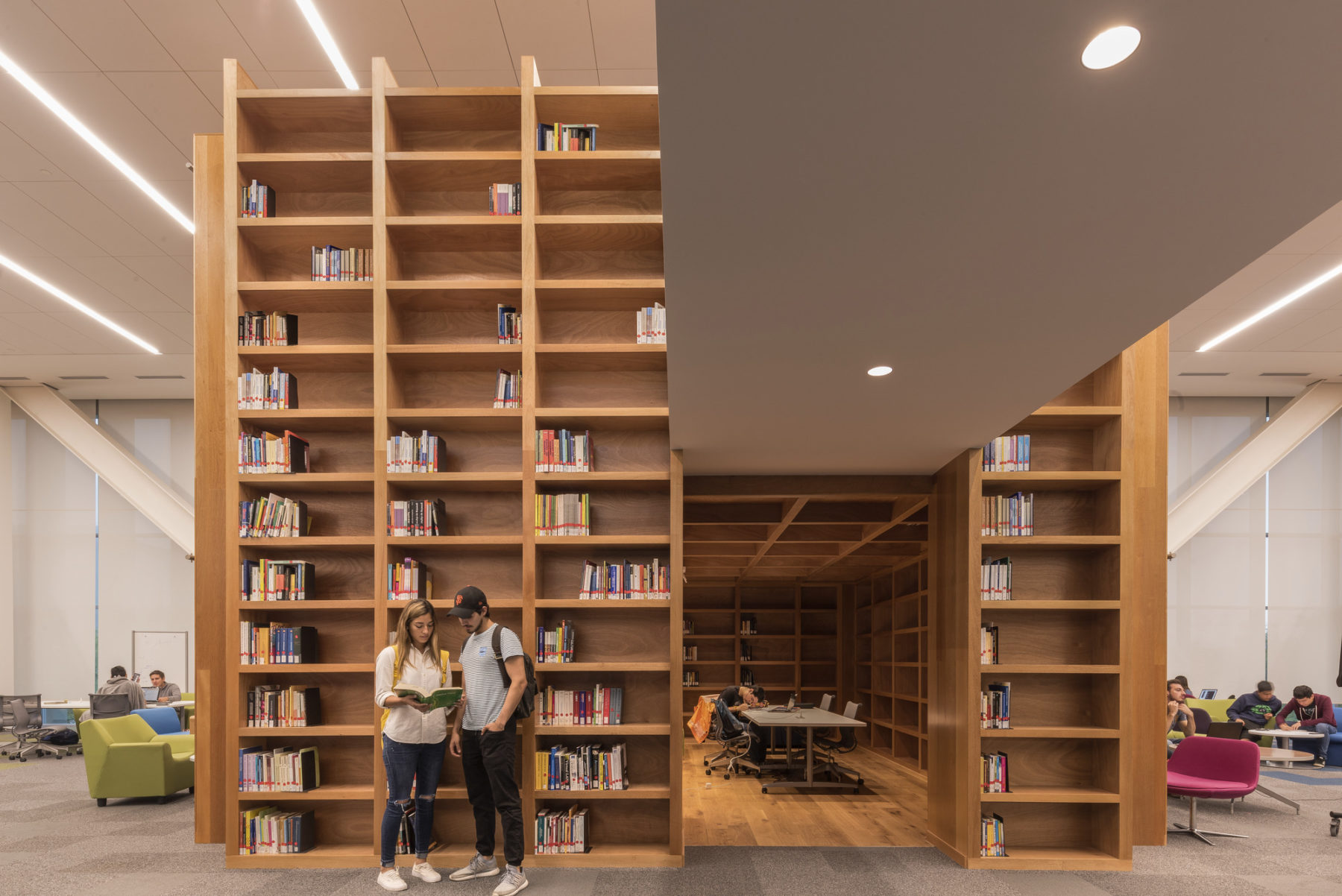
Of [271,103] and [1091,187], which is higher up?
[271,103]

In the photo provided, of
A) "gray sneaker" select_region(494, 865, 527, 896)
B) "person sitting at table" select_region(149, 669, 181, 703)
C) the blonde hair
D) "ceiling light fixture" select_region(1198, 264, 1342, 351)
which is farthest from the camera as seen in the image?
"person sitting at table" select_region(149, 669, 181, 703)

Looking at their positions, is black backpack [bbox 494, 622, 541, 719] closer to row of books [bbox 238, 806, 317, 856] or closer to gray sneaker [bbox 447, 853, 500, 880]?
gray sneaker [bbox 447, 853, 500, 880]

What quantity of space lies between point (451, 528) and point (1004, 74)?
4985mm

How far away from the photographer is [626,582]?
19.1 ft

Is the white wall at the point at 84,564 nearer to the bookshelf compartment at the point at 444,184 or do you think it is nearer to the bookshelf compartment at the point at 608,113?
the bookshelf compartment at the point at 444,184

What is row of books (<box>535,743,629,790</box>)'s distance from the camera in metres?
5.62

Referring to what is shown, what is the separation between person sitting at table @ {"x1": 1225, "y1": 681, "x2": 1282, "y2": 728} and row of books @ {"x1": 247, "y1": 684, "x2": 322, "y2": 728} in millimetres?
11160

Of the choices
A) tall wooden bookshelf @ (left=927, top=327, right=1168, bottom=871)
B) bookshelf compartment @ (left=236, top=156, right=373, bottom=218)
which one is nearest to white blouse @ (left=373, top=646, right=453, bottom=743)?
bookshelf compartment @ (left=236, top=156, right=373, bottom=218)

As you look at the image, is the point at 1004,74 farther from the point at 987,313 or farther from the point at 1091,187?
the point at 987,313

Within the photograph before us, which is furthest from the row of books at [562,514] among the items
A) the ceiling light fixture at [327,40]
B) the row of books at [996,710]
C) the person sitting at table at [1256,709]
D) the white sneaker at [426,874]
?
the person sitting at table at [1256,709]

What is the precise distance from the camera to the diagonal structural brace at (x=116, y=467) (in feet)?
50.3

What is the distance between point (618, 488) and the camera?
6.13 m

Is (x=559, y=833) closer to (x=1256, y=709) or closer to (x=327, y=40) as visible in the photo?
(x=327, y=40)

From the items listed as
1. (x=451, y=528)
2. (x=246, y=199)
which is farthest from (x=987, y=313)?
(x=246, y=199)
